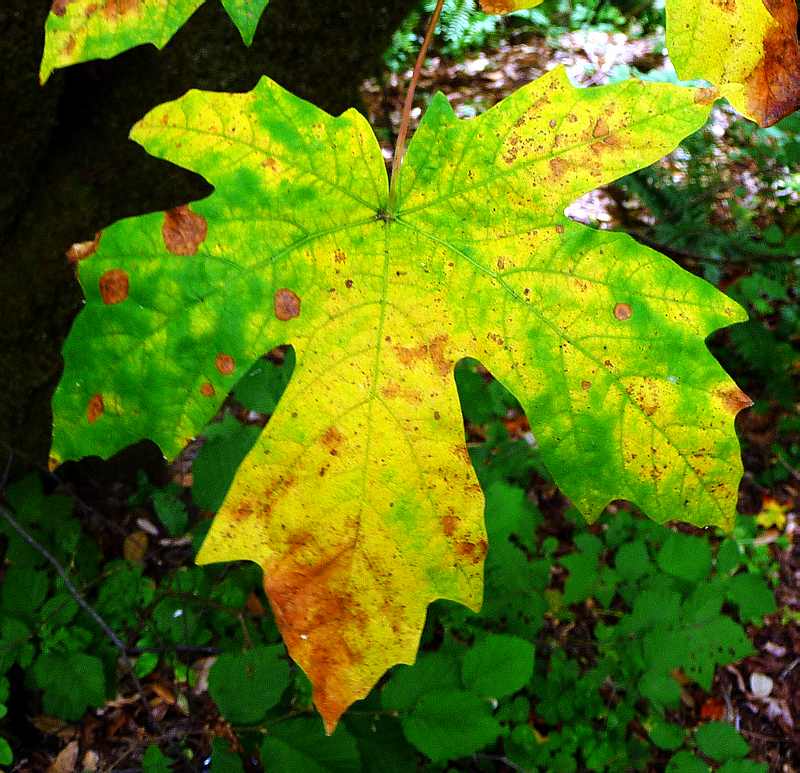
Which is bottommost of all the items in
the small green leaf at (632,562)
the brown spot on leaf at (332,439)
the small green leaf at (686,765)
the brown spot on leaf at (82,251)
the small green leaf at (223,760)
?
the small green leaf at (686,765)

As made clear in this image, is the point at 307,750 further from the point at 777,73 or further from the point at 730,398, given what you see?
the point at 777,73

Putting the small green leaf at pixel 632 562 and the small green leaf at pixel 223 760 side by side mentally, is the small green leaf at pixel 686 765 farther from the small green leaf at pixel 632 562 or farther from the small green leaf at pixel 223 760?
the small green leaf at pixel 223 760

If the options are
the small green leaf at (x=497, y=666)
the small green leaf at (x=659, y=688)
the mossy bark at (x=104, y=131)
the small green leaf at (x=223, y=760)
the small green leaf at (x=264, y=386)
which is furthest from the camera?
the mossy bark at (x=104, y=131)

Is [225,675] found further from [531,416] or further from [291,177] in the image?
[291,177]

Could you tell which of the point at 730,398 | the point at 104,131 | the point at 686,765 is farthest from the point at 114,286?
the point at 686,765

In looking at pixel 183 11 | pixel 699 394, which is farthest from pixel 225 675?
pixel 183 11

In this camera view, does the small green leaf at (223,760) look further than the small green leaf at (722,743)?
No

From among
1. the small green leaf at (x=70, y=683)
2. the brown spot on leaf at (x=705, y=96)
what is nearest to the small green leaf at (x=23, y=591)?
the small green leaf at (x=70, y=683)

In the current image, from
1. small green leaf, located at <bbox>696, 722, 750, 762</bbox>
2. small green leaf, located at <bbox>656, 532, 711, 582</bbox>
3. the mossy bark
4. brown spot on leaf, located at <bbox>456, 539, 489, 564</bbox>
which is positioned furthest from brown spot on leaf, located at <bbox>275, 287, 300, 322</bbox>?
small green leaf, located at <bbox>696, 722, 750, 762</bbox>
